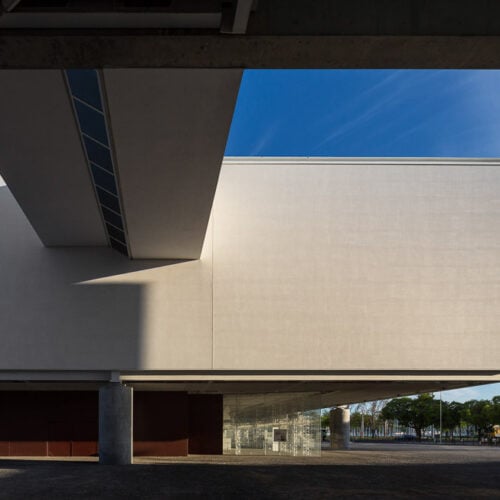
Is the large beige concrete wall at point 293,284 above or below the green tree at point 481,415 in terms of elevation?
above

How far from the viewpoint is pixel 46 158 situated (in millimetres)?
16078

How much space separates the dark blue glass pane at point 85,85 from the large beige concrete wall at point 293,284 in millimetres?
10781

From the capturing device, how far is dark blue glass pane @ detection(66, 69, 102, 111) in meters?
12.2

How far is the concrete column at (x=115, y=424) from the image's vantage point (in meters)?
22.8

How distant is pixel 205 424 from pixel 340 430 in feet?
45.3

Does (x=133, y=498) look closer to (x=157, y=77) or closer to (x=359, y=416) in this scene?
(x=157, y=77)

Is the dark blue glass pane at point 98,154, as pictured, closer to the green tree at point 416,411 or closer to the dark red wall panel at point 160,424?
the dark red wall panel at point 160,424

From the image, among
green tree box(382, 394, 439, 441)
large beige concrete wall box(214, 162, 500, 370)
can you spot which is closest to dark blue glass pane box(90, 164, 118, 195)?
large beige concrete wall box(214, 162, 500, 370)

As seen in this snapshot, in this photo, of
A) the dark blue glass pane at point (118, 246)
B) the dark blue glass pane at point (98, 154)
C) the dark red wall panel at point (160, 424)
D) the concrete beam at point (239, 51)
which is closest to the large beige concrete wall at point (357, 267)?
the dark blue glass pane at point (118, 246)

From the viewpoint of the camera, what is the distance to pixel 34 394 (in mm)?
30844

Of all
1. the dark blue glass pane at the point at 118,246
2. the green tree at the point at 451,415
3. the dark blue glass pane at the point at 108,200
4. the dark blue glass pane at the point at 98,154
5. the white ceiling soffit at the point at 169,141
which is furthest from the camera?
the green tree at the point at 451,415

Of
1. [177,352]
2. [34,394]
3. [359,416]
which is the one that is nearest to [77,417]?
[34,394]

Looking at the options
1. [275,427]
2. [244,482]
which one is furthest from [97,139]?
[275,427]

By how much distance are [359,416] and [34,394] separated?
296 feet
